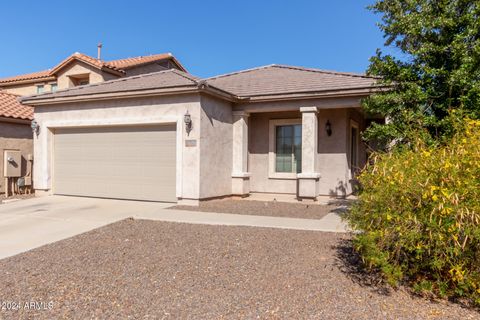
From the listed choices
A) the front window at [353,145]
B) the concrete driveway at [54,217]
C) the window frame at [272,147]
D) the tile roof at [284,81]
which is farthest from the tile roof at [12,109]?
the front window at [353,145]

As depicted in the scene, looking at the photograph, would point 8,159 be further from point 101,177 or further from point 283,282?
point 283,282

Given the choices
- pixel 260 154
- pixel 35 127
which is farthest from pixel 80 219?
pixel 260 154

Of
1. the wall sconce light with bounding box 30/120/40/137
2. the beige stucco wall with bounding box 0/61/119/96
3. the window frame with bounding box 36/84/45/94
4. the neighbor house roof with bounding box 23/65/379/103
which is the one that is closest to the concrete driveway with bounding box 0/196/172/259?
the wall sconce light with bounding box 30/120/40/137

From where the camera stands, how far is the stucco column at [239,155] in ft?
40.0

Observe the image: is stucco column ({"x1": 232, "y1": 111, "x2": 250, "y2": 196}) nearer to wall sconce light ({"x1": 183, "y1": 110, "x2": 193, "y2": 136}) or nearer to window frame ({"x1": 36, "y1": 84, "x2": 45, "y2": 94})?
wall sconce light ({"x1": 183, "y1": 110, "x2": 193, "y2": 136})

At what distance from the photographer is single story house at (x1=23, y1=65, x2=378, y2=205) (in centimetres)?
1066

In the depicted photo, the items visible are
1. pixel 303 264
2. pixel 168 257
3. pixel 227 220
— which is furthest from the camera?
pixel 227 220

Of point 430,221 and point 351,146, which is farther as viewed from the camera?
point 351,146

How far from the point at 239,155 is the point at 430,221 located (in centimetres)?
877

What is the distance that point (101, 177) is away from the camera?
1190 centimetres

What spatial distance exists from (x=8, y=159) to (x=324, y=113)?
452 inches

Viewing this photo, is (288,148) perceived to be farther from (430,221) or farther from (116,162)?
(430,221)

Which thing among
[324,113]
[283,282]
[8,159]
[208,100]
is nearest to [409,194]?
[283,282]

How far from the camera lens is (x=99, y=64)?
19.5m
